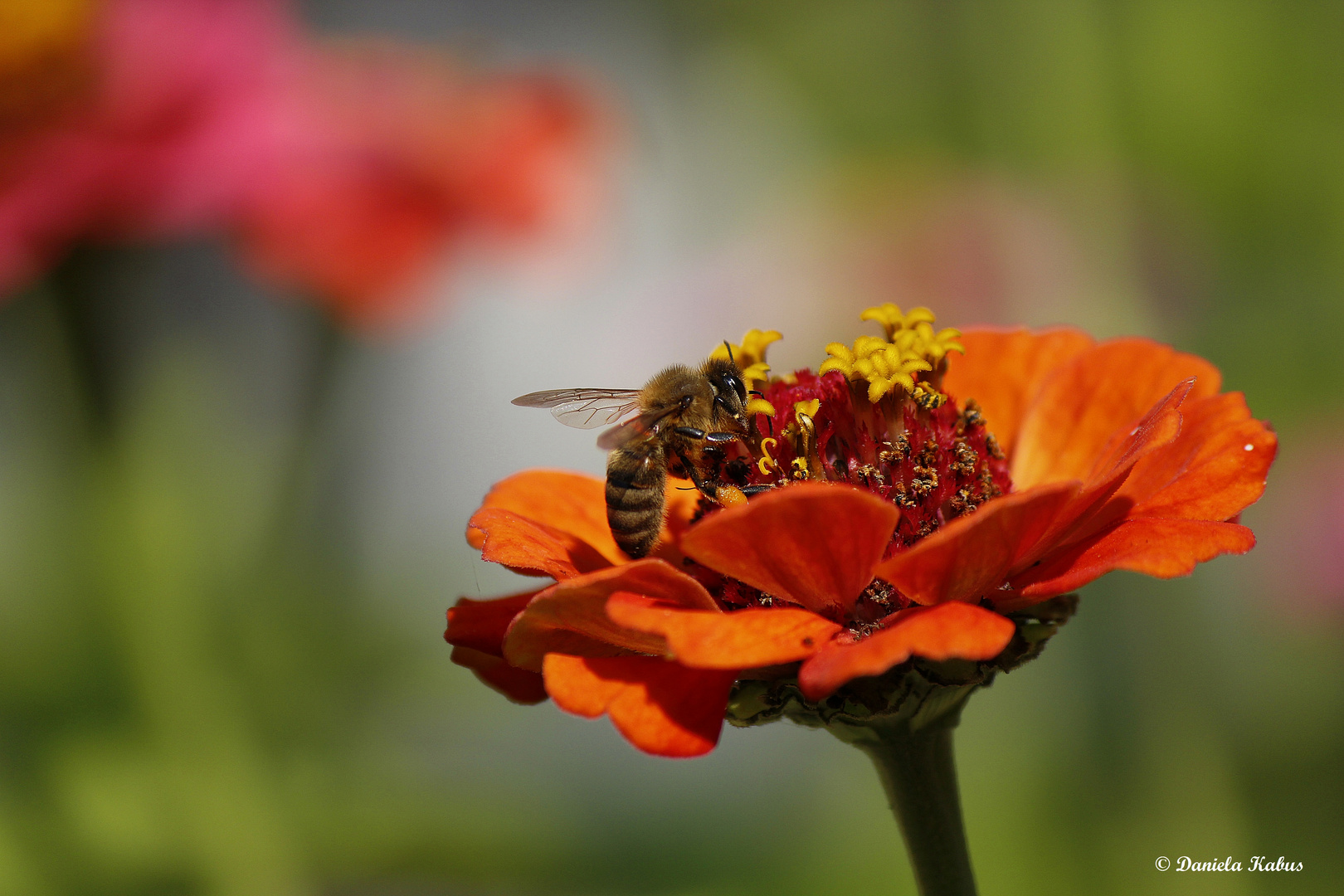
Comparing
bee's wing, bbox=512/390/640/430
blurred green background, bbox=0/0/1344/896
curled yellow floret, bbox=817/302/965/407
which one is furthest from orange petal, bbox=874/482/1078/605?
blurred green background, bbox=0/0/1344/896

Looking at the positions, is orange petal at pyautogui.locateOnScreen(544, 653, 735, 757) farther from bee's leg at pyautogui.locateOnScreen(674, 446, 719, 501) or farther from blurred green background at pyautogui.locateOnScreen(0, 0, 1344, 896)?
blurred green background at pyautogui.locateOnScreen(0, 0, 1344, 896)

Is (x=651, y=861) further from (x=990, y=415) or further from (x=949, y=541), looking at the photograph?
(x=949, y=541)

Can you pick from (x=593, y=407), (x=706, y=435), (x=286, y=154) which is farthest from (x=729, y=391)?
(x=286, y=154)

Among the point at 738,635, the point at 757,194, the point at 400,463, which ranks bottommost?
the point at 738,635

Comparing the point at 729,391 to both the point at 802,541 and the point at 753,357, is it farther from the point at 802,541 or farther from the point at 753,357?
the point at 802,541

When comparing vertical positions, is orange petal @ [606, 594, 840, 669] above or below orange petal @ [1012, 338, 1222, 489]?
below

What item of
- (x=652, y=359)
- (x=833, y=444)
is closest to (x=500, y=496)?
(x=833, y=444)

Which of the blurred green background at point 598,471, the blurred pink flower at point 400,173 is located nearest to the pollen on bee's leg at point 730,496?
the blurred green background at point 598,471

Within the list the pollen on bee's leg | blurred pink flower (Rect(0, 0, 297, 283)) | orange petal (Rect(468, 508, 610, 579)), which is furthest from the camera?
blurred pink flower (Rect(0, 0, 297, 283))

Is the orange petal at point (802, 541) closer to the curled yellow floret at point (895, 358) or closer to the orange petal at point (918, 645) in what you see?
the orange petal at point (918, 645)
